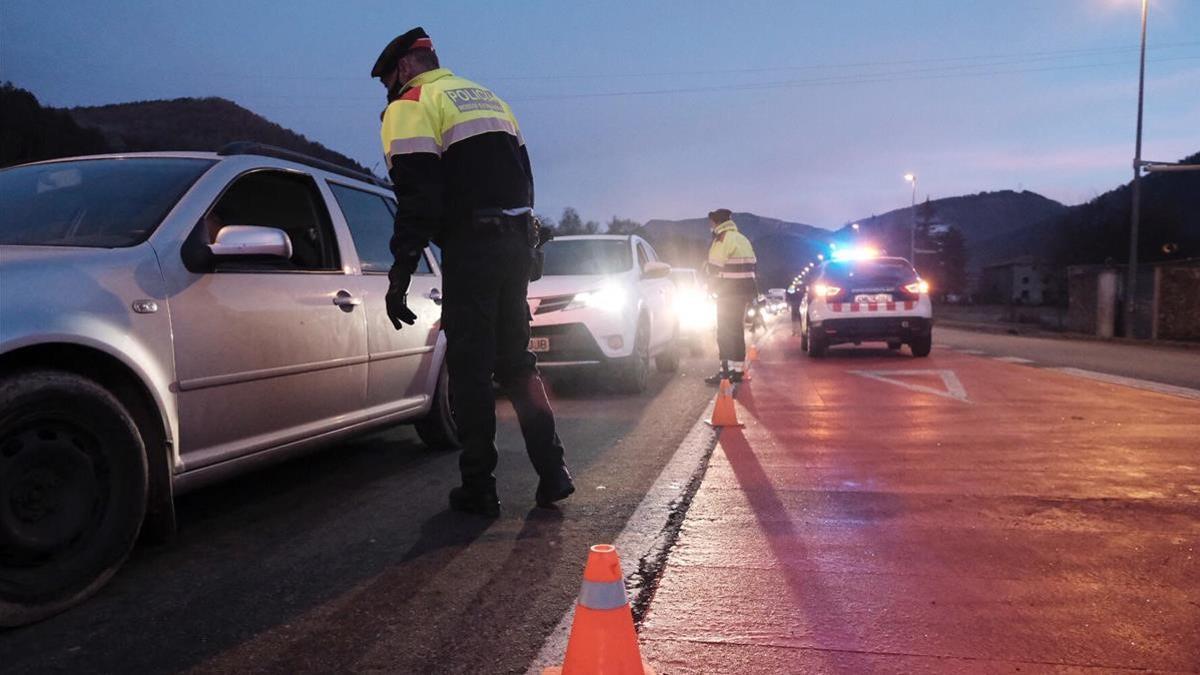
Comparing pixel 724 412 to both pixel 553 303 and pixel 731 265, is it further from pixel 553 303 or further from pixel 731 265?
pixel 731 265

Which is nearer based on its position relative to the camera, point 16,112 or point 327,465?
point 327,465

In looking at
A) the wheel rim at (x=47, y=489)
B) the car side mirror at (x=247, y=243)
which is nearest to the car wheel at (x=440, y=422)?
the car side mirror at (x=247, y=243)

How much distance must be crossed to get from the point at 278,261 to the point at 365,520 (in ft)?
4.24

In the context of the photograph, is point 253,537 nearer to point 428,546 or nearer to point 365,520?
point 365,520

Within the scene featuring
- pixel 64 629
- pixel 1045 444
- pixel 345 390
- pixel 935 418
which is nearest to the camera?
pixel 64 629

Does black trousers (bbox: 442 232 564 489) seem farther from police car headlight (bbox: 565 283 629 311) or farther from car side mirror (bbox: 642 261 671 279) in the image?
car side mirror (bbox: 642 261 671 279)

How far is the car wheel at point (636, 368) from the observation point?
9.03m

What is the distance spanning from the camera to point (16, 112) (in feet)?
135

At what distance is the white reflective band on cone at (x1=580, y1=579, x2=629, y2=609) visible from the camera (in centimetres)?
218

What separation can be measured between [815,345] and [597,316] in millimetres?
6192

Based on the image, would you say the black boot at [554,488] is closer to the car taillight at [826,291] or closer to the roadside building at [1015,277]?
the car taillight at [826,291]

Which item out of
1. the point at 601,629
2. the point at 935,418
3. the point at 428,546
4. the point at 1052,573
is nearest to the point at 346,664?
the point at 601,629

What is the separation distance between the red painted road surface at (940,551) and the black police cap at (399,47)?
2527mm

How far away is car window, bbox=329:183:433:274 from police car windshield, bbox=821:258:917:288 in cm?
956
